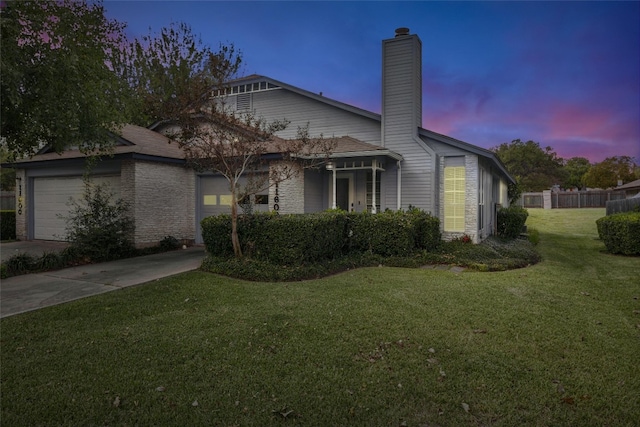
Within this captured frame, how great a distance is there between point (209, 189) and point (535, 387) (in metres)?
11.4

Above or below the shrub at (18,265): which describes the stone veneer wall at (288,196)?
above

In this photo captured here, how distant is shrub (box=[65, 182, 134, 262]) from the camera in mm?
9633

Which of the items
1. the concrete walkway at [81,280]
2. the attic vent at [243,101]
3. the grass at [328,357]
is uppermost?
the attic vent at [243,101]

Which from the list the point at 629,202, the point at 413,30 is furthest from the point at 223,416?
the point at 629,202

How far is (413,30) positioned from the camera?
42.3ft

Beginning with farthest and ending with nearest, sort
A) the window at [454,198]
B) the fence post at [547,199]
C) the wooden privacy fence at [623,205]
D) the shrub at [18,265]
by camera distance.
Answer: the fence post at [547,199] → the wooden privacy fence at [623,205] → the window at [454,198] → the shrub at [18,265]

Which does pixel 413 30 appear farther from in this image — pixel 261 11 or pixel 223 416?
pixel 223 416

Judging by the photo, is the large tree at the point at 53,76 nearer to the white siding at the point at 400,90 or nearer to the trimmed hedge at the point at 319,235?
the trimmed hedge at the point at 319,235

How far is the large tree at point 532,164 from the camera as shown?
4872 centimetres

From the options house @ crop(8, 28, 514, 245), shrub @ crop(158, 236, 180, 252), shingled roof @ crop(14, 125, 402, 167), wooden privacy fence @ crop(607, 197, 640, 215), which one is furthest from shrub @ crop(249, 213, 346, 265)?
wooden privacy fence @ crop(607, 197, 640, 215)

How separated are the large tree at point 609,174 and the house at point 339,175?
139 feet

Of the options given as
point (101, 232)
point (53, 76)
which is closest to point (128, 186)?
point (101, 232)

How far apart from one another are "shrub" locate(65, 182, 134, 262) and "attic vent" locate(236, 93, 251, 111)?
683 cm

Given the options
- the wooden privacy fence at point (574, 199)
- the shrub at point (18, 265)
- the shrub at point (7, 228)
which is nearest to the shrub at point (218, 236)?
the shrub at point (18, 265)
